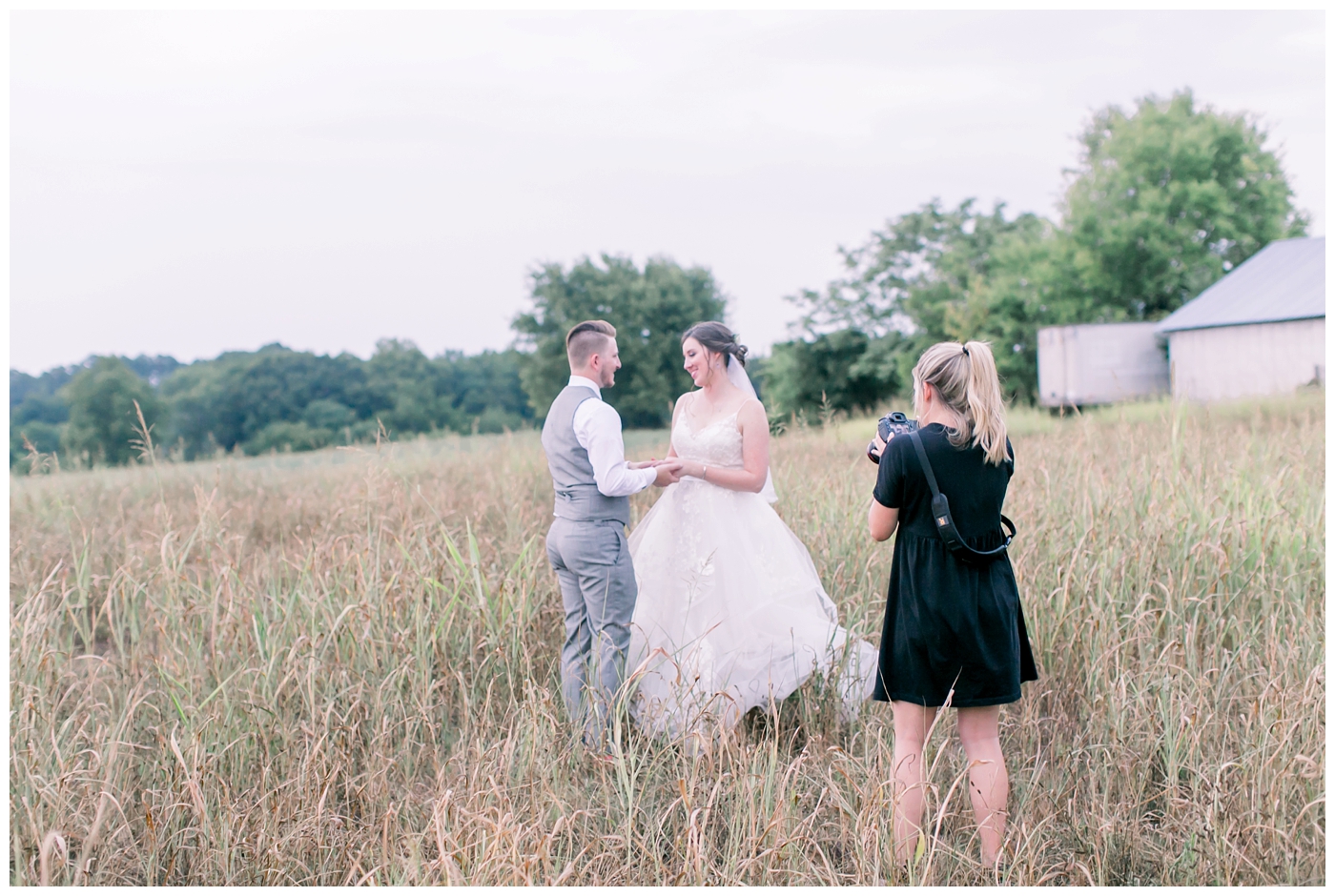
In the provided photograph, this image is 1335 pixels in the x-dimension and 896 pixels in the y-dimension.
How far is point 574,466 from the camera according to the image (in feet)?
12.1

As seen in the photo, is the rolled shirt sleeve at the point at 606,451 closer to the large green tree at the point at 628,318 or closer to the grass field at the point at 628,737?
the grass field at the point at 628,737

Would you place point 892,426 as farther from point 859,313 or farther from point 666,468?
point 859,313

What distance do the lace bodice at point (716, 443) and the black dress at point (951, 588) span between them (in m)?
1.25

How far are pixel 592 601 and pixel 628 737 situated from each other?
0.68m

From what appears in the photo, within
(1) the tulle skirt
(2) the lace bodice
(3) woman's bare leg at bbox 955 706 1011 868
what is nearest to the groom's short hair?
(2) the lace bodice

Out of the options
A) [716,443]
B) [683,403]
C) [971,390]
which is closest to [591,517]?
[716,443]

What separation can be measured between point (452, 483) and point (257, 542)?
2.22 metres

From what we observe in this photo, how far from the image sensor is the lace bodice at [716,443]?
396 centimetres

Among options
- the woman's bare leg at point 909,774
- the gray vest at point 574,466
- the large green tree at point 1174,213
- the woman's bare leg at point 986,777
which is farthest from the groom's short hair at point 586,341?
the large green tree at point 1174,213

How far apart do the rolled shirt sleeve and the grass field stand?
91cm

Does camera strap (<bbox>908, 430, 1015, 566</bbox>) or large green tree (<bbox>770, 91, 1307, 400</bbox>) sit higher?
large green tree (<bbox>770, 91, 1307, 400</bbox>)

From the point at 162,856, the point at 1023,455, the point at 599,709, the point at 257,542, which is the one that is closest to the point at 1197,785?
the point at 599,709

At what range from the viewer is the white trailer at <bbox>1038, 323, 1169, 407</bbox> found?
91.9 ft

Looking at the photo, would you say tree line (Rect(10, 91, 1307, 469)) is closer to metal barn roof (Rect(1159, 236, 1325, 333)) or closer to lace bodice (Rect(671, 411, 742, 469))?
metal barn roof (Rect(1159, 236, 1325, 333))
